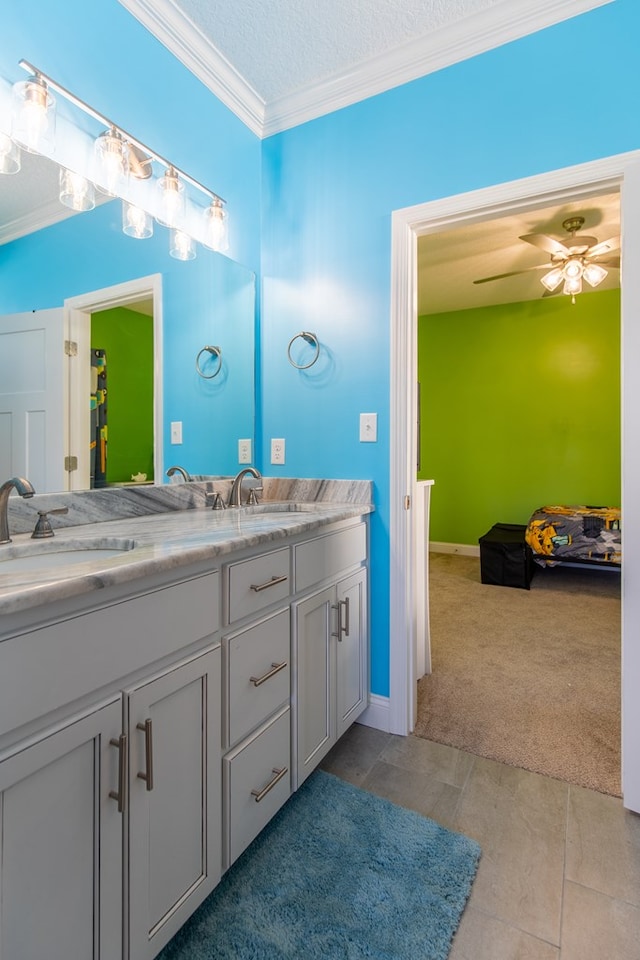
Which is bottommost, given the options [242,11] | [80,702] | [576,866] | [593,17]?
[576,866]

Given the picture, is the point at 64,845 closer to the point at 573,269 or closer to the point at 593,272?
the point at 573,269

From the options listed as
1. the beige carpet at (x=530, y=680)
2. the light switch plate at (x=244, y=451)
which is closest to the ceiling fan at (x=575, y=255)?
the light switch plate at (x=244, y=451)

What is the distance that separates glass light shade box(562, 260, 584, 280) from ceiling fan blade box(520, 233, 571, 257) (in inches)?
3.0

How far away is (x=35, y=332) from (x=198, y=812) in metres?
1.32

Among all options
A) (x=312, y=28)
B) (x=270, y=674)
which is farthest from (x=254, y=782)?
(x=312, y=28)

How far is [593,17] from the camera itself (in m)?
1.52

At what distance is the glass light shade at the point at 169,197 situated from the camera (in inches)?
67.6

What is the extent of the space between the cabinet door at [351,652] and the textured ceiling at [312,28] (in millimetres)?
2040

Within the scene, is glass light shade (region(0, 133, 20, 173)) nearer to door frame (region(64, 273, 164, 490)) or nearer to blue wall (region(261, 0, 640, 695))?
door frame (region(64, 273, 164, 490))

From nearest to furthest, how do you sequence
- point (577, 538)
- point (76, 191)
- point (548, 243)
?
point (76, 191), point (548, 243), point (577, 538)

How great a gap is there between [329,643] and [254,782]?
49 cm

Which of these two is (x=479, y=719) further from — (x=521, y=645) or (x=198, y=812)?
(x=198, y=812)

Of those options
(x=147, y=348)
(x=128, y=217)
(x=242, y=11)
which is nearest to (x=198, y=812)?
(x=147, y=348)

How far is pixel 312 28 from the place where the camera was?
1.74 metres
